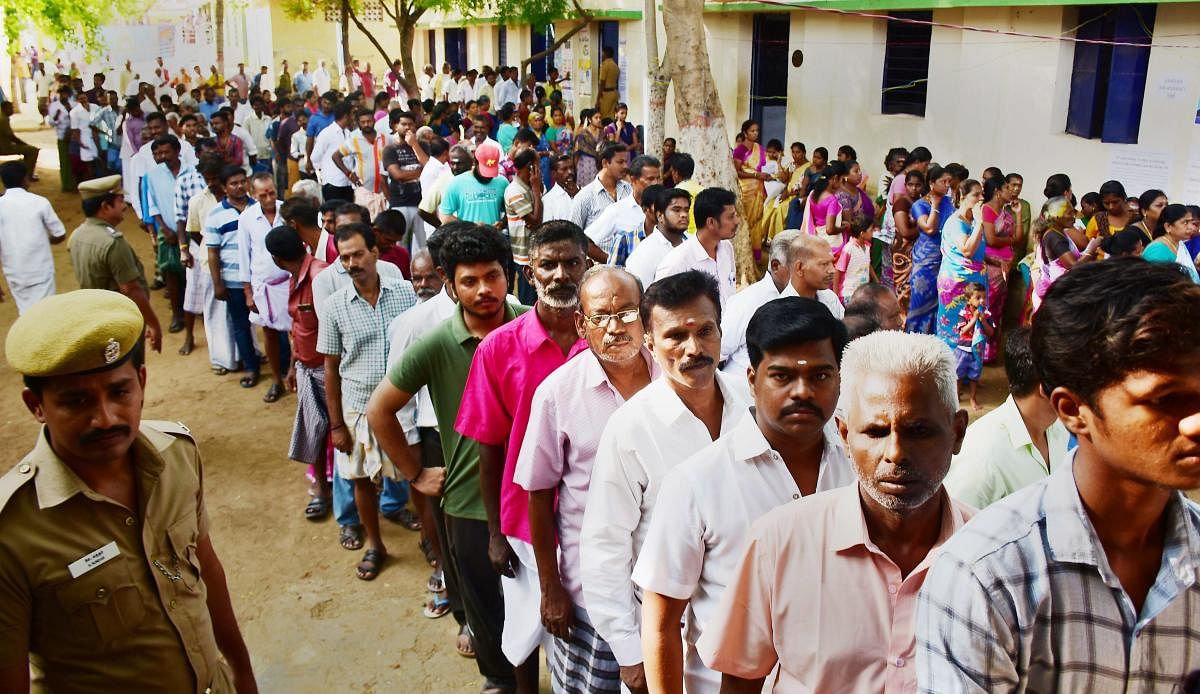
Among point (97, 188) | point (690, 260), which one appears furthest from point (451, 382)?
point (97, 188)

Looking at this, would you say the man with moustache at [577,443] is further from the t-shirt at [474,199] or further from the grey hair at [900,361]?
the t-shirt at [474,199]

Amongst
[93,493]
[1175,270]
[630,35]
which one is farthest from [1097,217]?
[630,35]

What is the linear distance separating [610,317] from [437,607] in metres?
2.19

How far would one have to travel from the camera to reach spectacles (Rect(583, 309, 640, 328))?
3.06 meters

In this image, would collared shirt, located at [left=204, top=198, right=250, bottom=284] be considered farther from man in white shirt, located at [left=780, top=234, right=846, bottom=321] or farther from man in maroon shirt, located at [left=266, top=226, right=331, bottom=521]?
man in white shirt, located at [left=780, top=234, right=846, bottom=321]

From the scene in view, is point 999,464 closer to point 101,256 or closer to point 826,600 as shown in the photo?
point 826,600

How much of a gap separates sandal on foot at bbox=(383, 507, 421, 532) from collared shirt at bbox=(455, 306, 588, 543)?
226 cm

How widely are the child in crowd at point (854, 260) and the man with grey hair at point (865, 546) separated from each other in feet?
17.2

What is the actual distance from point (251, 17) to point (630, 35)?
1659 centimetres

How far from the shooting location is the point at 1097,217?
7.45 m

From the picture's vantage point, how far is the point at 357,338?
4.63 metres

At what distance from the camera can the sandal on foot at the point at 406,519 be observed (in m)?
5.46

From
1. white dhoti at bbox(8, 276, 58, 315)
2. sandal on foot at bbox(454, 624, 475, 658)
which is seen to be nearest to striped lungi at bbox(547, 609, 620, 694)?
sandal on foot at bbox(454, 624, 475, 658)

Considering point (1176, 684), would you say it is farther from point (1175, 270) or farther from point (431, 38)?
point (431, 38)
